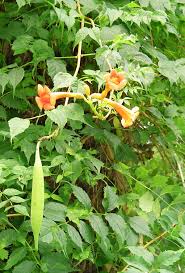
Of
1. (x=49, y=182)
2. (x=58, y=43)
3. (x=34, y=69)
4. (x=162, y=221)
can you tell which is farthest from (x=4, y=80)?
(x=162, y=221)

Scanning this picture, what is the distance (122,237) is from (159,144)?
667mm

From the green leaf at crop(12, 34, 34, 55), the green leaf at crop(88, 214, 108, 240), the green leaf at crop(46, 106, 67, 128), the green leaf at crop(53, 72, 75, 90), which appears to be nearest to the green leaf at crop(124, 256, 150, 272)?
the green leaf at crop(88, 214, 108, 240)

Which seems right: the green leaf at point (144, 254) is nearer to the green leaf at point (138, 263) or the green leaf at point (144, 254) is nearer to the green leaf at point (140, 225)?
the green leaf at point (138, 263)

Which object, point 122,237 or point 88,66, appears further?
point 88,66

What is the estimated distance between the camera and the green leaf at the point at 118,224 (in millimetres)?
1746

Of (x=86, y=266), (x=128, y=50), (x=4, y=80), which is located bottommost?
(x=86, y=266)

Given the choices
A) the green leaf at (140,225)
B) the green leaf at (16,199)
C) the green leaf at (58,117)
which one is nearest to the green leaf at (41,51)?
the green leaf at (58,117)

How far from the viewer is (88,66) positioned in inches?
81.4

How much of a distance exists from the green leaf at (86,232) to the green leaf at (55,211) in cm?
7

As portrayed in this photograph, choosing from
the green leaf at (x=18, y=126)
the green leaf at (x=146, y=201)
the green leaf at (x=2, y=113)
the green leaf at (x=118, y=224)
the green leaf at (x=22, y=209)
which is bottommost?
the green leaf at (x=146, y=201)

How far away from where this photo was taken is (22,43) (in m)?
1.87

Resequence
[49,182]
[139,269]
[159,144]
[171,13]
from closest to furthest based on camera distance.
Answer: [139,269]
[49,182]
[171,13]
[159,144]

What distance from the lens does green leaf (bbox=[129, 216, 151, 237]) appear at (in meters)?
1.87

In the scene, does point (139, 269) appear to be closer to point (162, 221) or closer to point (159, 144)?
point (162, 221)
